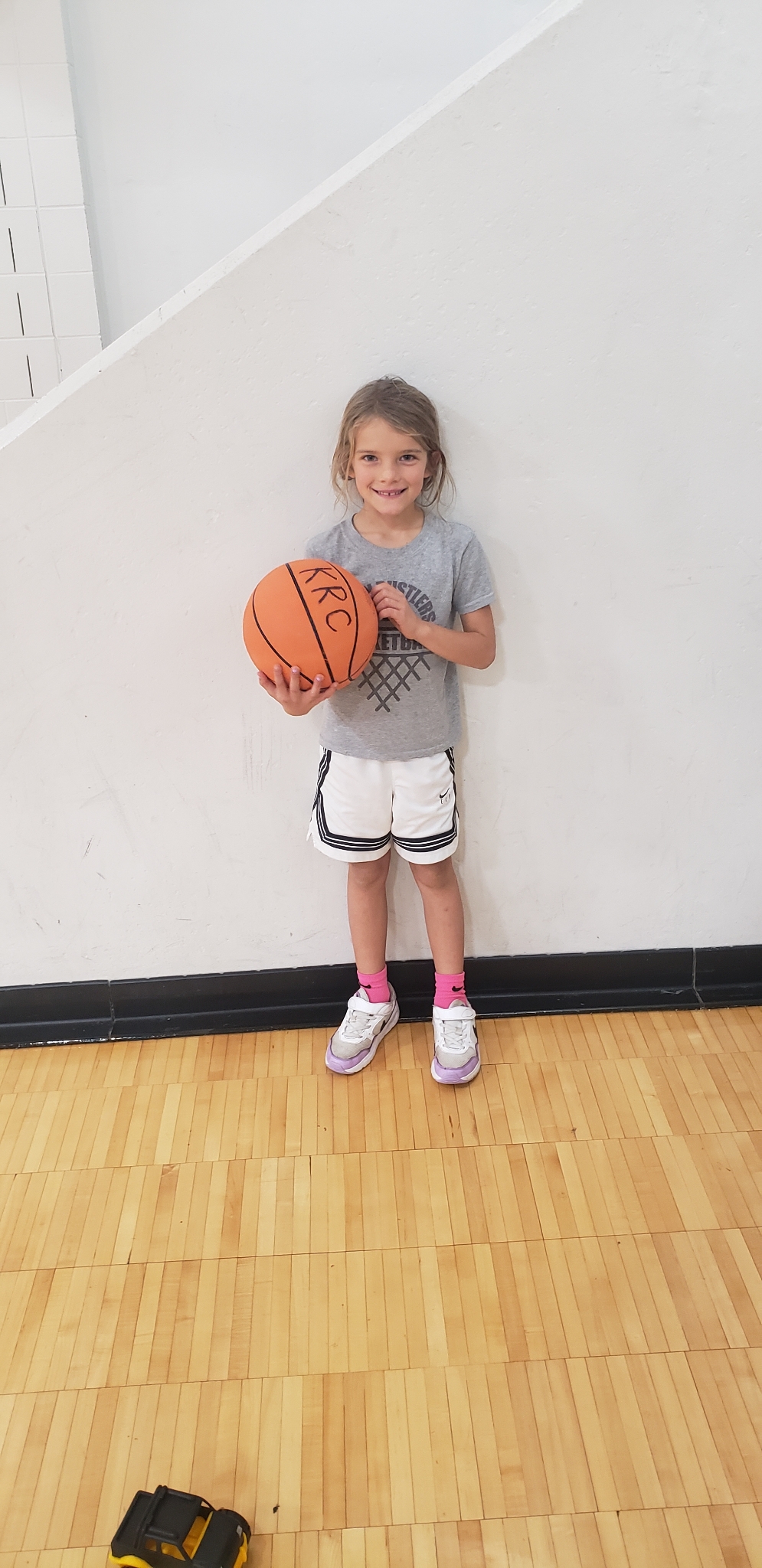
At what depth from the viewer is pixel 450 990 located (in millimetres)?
1911

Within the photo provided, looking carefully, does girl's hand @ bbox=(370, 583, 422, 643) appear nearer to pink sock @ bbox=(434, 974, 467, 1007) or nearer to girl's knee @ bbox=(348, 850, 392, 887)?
girl's knee @ bbox=(348, 850, 392, 887)

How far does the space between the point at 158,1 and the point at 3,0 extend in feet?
1.43

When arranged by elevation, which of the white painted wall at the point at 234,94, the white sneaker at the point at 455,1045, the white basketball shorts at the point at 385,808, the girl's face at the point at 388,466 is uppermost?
the white painted wall at the point at 234,94

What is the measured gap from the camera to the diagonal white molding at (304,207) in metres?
1.41

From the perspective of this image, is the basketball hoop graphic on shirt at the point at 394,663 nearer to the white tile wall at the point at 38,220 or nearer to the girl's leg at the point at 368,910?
the girl's leg at the point at 368,910

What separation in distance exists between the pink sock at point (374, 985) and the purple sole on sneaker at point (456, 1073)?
19 centimetres

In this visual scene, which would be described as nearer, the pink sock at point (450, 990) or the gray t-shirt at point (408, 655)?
the gray t-shirt at point (408, 655)

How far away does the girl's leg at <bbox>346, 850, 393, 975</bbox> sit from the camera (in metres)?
1.85

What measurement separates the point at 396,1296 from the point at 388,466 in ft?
4.06

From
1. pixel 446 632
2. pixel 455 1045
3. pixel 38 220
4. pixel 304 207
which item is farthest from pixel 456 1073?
pixel 38 220

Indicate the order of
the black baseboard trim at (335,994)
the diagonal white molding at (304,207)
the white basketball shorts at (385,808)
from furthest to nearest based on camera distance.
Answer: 1. the black baseboard trim at (335,994)
2. the white basketball shorts at (385,808)
3. the diagonal white molding at (304,207)

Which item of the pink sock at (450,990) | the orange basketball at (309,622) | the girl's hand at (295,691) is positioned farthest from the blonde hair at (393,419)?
the pink sock at (450,990)

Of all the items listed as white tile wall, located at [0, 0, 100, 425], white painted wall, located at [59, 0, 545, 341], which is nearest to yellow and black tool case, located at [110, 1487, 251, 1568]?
white tile wall, located at [0, 0, 100, 425]

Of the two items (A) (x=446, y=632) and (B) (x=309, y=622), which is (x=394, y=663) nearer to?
(A) (x=446, y=632)
